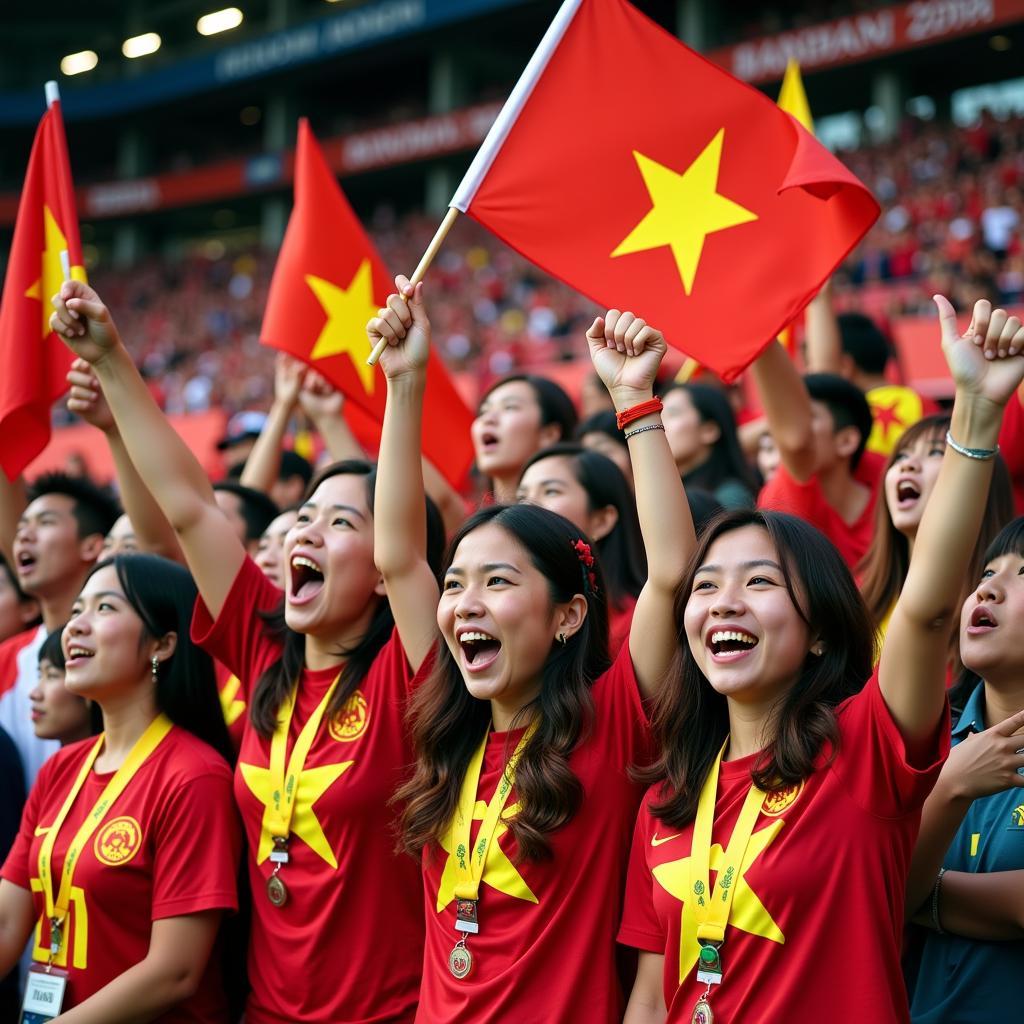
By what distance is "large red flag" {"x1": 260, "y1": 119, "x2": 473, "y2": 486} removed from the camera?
4719 mm

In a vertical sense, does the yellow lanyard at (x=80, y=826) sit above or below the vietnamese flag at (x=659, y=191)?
below

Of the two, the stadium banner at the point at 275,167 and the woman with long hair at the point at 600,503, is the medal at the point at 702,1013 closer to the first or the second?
the woman with long hair at the point at 600,503

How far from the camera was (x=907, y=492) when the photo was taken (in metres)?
3.57

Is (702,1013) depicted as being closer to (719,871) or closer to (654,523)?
(719,871)

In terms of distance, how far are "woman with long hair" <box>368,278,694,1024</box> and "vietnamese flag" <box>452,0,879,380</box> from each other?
1.89 ft

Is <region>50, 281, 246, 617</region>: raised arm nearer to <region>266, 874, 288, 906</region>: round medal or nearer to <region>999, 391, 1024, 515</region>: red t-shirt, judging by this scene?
<region>266, 874, 288, 906</region>: round medal

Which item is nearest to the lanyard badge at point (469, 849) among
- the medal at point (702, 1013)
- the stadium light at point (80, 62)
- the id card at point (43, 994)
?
the medal at point (702, 1013)

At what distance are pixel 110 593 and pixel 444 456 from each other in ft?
5.31

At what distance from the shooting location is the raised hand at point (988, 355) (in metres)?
2.15

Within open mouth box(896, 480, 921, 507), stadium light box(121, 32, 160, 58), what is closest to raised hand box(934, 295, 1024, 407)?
open mouth box(896, 480, 921, 507)

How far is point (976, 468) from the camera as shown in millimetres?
2156

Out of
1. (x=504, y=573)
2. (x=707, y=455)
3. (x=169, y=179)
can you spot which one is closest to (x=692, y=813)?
(x=504, y=573)

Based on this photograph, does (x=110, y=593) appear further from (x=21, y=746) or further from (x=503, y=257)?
(x=503, y=257)

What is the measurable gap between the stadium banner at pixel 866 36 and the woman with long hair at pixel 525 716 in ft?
61.7
